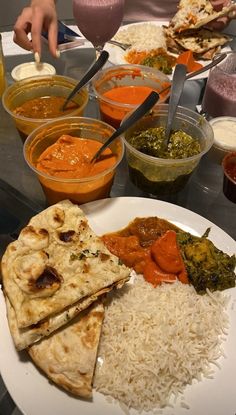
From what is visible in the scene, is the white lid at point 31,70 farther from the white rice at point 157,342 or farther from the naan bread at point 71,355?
the naan bread at point 71,355

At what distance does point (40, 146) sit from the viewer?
2229 millimetres

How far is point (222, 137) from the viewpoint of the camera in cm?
259

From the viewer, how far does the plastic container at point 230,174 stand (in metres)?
2.30

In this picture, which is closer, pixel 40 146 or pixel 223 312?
pixel 223 312

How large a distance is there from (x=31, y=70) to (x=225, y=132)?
1.49 metres

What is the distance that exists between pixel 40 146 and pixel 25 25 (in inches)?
49.8

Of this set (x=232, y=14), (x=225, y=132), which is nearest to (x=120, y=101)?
(x=225, y=132)

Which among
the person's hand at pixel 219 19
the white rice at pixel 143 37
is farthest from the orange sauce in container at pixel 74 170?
the person's hand at pixel 219 19

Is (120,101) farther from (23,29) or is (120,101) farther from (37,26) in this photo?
(23,29)

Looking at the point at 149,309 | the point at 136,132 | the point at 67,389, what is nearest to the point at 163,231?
the point at 149,309

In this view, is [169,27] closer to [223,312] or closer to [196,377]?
[223,312]

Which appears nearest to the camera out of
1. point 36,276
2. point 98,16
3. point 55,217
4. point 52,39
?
point 36,276

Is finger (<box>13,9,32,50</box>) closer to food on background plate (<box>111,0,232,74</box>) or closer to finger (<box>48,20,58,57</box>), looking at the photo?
finger (<box>48,20,58,57</box>)

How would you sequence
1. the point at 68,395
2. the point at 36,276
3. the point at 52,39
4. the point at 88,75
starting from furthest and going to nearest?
the point at 52,39 → the point at 88,75 → the point at 36,276 → the point at 68,395
